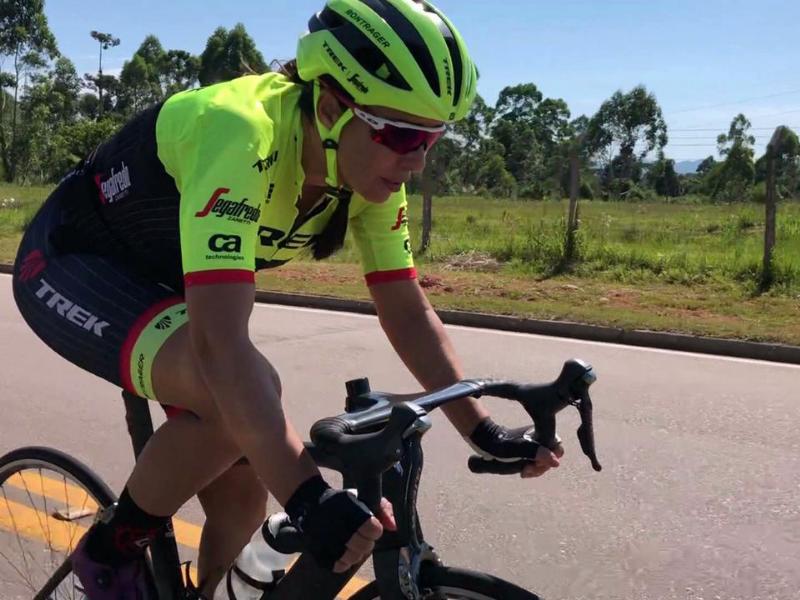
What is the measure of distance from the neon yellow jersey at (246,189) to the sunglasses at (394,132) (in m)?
0.19

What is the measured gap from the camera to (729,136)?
41.4 metres

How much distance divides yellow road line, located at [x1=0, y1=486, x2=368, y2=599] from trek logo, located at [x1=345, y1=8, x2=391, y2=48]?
1.38 m

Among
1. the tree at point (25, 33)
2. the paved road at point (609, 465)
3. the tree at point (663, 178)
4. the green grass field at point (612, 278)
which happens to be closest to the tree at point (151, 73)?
the tree at point (25, 33)

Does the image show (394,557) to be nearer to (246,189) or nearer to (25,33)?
(246,189)

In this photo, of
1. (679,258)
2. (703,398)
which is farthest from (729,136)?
(703,398)

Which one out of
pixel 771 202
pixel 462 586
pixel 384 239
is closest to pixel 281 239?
pixel 384 239

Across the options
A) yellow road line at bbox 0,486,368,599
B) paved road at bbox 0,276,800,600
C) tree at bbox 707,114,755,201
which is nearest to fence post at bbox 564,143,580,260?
paved road at bbox 0,276,800,600

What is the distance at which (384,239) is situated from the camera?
7.48 ft

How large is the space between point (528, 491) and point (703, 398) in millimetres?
2355

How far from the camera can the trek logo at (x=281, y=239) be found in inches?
80.7

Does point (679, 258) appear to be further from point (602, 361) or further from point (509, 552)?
point (509, 552)

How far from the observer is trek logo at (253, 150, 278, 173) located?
1.76 meters

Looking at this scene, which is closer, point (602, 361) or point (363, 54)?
point (363, 54)

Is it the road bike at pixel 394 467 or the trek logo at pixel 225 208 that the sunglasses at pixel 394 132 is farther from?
the road bike at pixel 394 467
